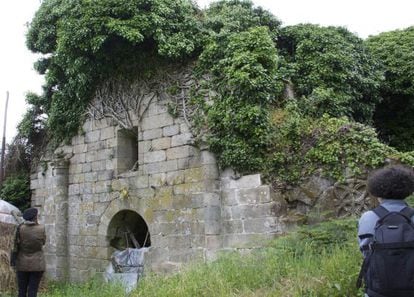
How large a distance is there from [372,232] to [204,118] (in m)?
6.22

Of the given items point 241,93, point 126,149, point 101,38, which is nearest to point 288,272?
point 241,93

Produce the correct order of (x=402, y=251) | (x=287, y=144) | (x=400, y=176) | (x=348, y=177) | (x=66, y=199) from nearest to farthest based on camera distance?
(x=402, y=251) → (x=400, y=176) → (x=348, y=177) → (x=287, y=144) → (x=66, y=199)

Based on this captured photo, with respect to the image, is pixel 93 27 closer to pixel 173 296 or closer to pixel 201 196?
pixel 201 196

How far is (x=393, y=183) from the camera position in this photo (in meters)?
3.52

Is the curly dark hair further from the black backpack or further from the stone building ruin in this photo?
the stone building ruin

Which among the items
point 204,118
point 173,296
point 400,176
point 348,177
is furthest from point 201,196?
point 400,176

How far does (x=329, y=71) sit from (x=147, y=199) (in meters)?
4.44

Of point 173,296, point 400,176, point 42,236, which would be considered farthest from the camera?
point 42,236

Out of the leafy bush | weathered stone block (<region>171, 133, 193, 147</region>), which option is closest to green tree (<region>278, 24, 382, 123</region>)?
the leafy bush

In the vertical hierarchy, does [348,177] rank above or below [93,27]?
below

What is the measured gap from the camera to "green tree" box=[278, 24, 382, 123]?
9672 mm

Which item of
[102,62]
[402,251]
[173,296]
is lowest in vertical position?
[173,296]

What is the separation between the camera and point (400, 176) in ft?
11.6

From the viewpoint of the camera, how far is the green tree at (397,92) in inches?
470
